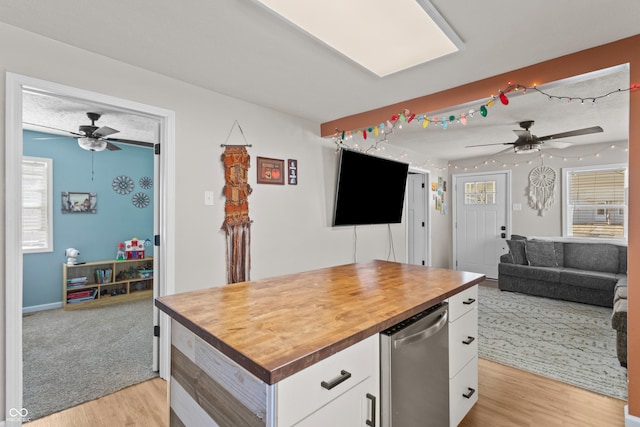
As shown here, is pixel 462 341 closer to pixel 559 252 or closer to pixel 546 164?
pixel 559 252

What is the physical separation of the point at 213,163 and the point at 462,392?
2.48 meters

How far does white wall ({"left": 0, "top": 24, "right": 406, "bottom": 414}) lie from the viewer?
195 centimetres

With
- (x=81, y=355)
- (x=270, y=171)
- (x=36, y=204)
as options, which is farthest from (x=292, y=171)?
(x=36, y=204)

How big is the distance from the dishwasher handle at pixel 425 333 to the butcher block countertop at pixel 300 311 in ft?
0.29

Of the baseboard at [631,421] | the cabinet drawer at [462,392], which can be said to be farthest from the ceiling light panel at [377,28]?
the baseboard at [631,421]

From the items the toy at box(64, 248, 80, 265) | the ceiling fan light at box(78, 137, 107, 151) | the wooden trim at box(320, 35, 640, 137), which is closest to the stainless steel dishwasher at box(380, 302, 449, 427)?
the wooden trim at box(320, 35, 640, 137)

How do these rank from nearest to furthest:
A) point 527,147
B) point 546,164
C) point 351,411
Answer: point 351,411 < point 527,147 < point 546,164

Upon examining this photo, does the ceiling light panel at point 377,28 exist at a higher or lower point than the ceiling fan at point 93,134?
higher

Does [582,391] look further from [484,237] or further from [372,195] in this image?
[484,237]

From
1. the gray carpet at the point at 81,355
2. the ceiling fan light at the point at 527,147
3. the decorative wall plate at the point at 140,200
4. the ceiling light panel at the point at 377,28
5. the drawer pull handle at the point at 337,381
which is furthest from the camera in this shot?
the decorative wall plate at the point at 140,200

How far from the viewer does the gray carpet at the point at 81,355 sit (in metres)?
2.19

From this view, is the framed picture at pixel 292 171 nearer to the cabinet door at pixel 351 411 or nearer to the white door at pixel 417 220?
the cabinet door at pixel 351 411

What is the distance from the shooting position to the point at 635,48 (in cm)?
184

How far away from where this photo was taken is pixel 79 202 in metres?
4.42
